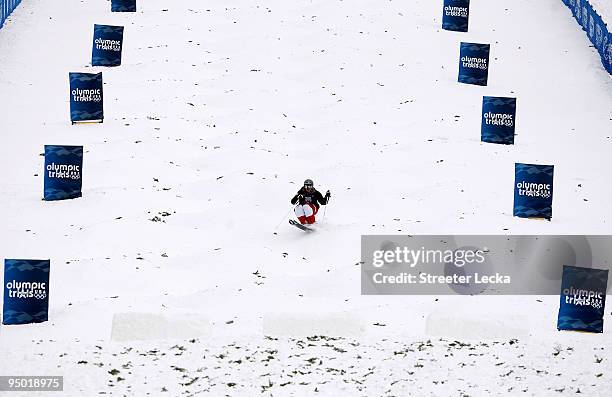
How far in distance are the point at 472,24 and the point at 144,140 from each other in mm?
12244

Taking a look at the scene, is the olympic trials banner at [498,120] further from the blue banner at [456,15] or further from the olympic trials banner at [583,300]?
the olympic trials banner at [583,300]

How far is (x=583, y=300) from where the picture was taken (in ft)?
39.7

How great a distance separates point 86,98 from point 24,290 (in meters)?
8.30

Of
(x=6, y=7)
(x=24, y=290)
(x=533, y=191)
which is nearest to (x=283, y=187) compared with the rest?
(x=533, y=191)

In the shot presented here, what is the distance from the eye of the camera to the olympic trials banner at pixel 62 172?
16.4 metres

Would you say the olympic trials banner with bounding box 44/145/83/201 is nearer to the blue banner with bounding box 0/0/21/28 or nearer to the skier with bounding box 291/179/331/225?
the skier with bounding box 291/179/331/225

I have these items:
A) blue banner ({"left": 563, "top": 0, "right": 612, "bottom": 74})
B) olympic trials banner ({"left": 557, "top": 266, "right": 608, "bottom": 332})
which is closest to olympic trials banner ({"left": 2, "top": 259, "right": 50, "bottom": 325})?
olympic trials banner ({"left": 557, "top": 266, "right": 608, "bottom": 332})

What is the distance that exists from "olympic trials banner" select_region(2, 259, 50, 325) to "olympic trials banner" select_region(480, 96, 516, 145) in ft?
34.2

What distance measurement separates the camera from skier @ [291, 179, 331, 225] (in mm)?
15677

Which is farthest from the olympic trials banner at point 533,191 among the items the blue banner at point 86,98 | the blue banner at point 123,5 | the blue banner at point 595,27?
the blue banner at point 123,5

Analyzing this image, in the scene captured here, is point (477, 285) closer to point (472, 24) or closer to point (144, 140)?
point (144, 140)

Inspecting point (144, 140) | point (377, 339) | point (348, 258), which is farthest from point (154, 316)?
point (144, 140)

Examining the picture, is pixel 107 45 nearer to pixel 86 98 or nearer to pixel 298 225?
pixel 86 98

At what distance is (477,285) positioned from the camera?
13.9 m
